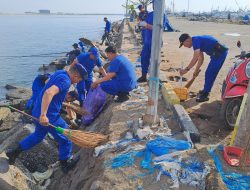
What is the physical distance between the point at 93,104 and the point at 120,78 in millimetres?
1080

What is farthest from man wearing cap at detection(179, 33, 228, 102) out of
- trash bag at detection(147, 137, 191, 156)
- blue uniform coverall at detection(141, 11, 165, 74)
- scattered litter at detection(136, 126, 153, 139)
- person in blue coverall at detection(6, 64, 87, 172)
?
person in blue coverall at detection(6, 64, 87, 172)

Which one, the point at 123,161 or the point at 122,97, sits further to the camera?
the point at 122,97

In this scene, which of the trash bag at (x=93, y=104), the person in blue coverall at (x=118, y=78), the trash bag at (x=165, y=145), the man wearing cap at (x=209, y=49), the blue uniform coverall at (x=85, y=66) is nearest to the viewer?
the trash bag at (x=165, y=145)

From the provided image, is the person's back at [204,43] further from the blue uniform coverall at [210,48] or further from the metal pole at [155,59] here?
the metal pole at [155,59]

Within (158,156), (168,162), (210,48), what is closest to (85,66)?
(210,48)

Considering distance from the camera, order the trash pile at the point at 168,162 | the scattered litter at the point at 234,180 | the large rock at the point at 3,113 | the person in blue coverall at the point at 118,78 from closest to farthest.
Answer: the scattered litter at the point at 234,180 < the trash pile at the point at 168,162 < the person in blue coverall at the point at 118,78 < the large rock at the point at 3,113

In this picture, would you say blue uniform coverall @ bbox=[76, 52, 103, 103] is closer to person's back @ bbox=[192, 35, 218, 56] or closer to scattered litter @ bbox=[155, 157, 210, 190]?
person's back @ bbox=[192, 35, 218, 56]

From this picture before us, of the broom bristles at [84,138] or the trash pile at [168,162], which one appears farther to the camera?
the broom bristles at [84,138]

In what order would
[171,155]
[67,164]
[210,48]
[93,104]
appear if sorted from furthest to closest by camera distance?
[93,104] < [210,48] < [67,164] < [171,155]

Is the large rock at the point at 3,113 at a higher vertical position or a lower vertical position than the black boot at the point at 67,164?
lower

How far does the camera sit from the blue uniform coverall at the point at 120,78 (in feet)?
23.5

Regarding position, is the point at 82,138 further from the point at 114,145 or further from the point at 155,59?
the point at 155,59

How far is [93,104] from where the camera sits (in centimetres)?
788

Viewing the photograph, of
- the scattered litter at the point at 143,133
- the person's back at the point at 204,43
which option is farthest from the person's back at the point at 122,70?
the scattered litter at the point at 143,133
